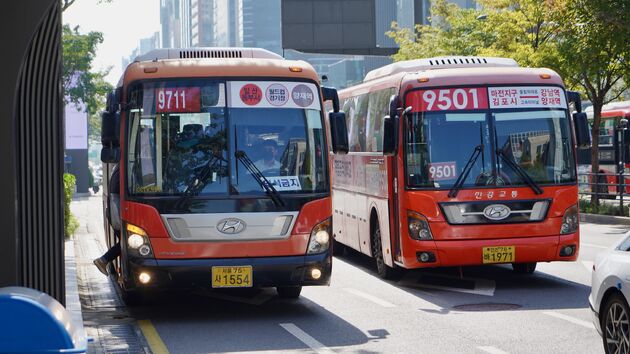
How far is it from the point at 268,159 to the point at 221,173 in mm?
535

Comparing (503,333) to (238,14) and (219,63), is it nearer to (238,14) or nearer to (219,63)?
(219,63)

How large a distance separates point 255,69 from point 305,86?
1.93 ft

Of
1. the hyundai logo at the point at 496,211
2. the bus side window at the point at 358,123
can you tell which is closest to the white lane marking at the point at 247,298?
the hyundai logo at the point at 496,211

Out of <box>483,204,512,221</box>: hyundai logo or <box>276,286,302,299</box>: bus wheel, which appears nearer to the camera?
<box>276,286,302,299</box>: bus wheel

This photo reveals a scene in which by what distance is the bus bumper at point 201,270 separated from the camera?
12352 millimetres

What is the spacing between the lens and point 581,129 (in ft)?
48.4

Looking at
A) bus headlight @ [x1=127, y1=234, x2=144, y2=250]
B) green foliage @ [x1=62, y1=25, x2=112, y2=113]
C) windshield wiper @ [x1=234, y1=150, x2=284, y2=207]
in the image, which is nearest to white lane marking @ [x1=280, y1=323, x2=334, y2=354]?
windshield wiper @ [x1=234, y1=150, x2=284, y2=207]

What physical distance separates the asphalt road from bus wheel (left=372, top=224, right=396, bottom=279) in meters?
0.17

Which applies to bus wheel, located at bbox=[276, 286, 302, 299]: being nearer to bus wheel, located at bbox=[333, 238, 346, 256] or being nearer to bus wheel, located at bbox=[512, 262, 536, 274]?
bus wheel, located at bbox=[512, 262, 536, 274]

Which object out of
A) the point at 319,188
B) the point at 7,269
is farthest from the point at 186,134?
the point at 7,269

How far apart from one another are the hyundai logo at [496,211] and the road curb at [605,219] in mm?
14222

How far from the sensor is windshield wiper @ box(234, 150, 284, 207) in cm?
1260

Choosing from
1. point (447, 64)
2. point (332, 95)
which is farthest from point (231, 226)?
point (447, 64)

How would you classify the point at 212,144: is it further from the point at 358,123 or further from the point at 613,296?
the point at 358,123
